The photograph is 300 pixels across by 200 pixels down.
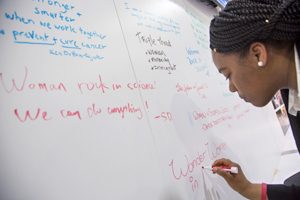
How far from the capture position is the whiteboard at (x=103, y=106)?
0.48 metres

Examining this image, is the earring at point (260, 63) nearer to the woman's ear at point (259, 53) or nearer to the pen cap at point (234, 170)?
the woman's ear at point (259, 53)

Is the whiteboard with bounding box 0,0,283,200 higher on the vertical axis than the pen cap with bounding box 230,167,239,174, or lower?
higher

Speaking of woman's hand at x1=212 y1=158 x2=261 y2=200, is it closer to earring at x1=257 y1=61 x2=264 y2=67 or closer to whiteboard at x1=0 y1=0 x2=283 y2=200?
whiteboard at x1=0 y1=0 x2=283 y2=200

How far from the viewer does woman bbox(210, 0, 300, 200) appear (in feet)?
1.86

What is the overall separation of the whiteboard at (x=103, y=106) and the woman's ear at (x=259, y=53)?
0.27m

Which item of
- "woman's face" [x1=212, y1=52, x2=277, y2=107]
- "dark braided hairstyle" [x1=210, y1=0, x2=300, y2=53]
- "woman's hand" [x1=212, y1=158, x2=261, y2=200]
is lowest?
"woman's hand" [x1=212, y1=158, x2=261, y2=200]

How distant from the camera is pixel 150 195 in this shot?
Answer: 65 cm

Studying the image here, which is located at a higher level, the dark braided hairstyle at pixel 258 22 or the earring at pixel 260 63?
the dark braided hairstyle at pixel 258 22

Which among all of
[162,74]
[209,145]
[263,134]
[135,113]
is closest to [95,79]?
[135,113]

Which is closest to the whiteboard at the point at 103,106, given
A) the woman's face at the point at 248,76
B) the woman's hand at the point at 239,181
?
the woman's hand at the point at 239,181

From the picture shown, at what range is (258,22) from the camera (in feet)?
1.88

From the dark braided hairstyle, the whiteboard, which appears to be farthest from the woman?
the whiteboard

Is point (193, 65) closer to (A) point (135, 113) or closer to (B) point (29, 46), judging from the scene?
(A) point (135, 113)

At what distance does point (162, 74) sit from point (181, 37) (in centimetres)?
25
